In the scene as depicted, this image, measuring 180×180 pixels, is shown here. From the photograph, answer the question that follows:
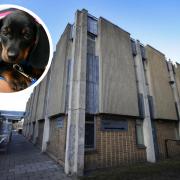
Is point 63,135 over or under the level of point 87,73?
under

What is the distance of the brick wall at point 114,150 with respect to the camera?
643cm

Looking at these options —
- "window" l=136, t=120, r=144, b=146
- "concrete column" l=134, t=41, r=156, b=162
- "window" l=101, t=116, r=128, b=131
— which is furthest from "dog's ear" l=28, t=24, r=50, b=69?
"concrete column" l=134, t=41, r=156, b=162

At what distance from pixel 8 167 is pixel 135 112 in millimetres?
7150

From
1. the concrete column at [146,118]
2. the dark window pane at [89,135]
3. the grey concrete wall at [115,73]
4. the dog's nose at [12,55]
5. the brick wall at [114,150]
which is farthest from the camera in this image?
the concrete column at [146,118]

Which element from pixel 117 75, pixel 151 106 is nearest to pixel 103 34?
pixel 117 75

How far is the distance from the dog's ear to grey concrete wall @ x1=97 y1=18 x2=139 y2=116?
16.8 ft

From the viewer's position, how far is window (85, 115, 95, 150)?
6.55 meters

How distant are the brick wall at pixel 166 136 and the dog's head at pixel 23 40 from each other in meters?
9.71

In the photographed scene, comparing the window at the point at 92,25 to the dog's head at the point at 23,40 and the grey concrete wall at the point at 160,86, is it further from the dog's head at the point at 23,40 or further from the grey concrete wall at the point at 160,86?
the dog's head at the point at 23,40

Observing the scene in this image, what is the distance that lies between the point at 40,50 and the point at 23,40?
0.94 ft

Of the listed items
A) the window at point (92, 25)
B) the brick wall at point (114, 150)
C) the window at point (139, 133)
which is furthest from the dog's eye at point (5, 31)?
the window at point (139, 133)

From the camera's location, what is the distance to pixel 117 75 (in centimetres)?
823

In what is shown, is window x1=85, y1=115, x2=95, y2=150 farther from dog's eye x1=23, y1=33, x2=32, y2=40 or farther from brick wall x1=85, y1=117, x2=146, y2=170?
dog's eye x1=23, y1=33, x2=32, y2=40

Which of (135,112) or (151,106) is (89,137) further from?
(151,106)
